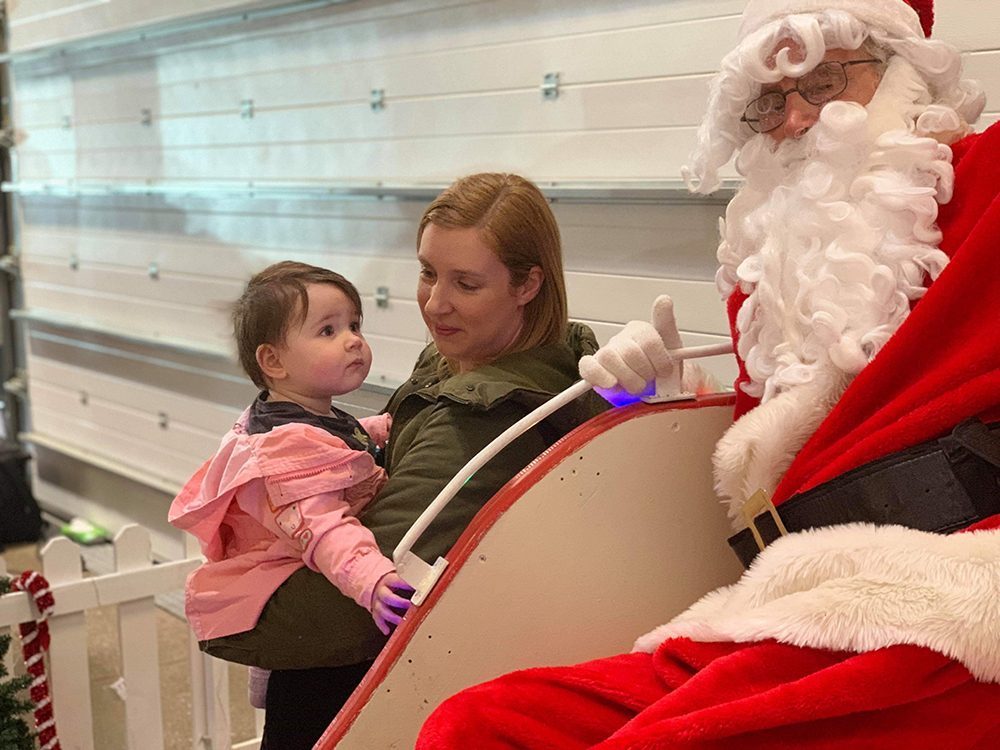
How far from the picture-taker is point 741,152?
1711 mm

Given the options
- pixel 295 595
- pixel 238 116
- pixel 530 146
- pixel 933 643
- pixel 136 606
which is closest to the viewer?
pixel 933 643

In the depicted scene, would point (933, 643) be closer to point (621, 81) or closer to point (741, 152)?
point (741, 152)

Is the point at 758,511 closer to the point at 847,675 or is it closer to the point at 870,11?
the point at 847,675

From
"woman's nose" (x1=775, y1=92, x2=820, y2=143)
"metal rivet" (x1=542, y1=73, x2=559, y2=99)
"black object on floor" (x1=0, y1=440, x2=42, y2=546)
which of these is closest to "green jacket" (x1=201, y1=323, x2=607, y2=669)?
"woman's nose" (x1=775, y1=92, x2=820, y2=143)

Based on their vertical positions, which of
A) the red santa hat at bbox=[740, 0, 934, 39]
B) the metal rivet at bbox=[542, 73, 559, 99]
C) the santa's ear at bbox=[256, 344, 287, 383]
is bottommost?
the santa's ear at bbox=[256, 344, 287, 383]

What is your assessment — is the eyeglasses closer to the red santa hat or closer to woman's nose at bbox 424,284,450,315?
the red santa hat

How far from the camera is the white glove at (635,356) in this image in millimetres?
1558

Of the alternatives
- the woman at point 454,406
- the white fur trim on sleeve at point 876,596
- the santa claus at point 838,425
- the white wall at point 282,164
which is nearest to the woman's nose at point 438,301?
the woman at point 454,406

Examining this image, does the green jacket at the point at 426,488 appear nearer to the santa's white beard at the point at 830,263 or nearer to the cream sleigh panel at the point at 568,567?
→ the cream sleigh panel at the point at 568,567

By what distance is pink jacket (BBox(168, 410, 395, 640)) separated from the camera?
65.3 inches

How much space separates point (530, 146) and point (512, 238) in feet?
4.66

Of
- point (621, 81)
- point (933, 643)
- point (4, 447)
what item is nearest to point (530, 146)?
point (621, 81)

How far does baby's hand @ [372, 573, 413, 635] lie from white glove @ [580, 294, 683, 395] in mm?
366

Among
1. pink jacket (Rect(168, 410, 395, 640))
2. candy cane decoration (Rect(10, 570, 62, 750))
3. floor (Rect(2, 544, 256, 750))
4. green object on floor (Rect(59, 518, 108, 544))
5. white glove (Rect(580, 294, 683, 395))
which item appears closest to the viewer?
white glove (Rect(580, 294, 683, 395))
